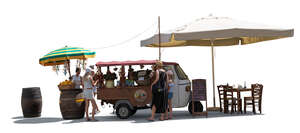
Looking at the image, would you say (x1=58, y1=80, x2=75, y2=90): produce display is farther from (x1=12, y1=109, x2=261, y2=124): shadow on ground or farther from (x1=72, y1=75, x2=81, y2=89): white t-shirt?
(x1=12, y1=109, x2=261, y2=124): shadow on ground

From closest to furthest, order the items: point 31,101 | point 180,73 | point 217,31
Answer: point 217,31 < point 180,73 < point 31,101

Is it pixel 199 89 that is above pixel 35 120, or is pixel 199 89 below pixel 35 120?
above

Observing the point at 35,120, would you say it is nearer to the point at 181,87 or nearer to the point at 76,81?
the point at 76,81

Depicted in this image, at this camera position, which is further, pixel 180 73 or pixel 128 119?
pixel 180 73

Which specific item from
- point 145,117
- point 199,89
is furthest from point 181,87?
point 145,117

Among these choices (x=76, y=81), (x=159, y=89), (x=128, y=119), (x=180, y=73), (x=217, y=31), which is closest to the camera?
(x=159, y=89)

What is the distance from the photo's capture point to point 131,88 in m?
13.2

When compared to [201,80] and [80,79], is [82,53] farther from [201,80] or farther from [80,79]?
[201,80]

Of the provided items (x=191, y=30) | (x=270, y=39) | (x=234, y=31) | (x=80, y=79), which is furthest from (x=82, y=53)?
(x=270, y=39)

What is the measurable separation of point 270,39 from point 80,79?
6.99 metres

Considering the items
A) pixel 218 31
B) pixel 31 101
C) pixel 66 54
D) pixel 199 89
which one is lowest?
pixel 31 101

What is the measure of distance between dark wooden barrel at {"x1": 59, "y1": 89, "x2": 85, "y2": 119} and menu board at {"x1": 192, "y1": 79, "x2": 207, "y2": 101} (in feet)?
12.2

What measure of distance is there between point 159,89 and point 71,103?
3081mm

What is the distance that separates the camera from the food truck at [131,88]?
13172 mm
